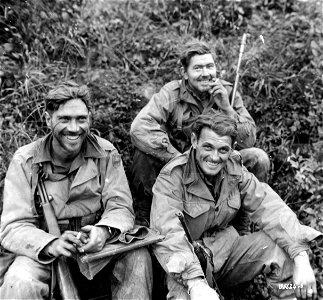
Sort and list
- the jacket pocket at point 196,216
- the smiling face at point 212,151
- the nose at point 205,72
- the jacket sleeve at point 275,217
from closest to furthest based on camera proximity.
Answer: the jacket sleeve at point 275,217
the smiling face at point 212,151
the jacket pocket at point 196,216
the nose at point 205,72

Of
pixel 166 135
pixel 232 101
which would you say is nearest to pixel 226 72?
pixel 232 101

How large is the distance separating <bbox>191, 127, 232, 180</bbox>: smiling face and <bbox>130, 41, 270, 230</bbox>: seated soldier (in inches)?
34.3

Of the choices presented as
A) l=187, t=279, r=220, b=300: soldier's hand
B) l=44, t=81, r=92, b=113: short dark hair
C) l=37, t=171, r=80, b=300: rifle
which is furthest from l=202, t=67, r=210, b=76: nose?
l=187, t=279, r=220, b=300: soldier's hand

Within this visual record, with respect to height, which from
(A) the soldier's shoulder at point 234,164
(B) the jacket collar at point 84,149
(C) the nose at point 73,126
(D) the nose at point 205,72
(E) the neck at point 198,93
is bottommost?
(A) the soldier's shoulder at point 234,164

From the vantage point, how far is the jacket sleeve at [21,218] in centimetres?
400

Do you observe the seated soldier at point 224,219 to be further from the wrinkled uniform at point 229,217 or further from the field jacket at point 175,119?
the field jacket at point 175,119

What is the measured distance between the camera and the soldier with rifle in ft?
13.0

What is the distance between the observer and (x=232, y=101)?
5.84 m

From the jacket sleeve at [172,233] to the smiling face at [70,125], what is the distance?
748 mm

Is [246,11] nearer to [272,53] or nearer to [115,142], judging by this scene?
[272,53]

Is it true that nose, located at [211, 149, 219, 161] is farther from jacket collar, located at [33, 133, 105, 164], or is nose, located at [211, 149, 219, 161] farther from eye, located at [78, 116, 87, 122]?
eye, located at [78, 116, 87, 122]

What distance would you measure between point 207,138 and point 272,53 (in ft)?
11.7

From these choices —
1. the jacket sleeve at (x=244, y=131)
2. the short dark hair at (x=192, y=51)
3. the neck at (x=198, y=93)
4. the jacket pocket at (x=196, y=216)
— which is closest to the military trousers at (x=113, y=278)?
the jacket pocket at (x=196, y=216)

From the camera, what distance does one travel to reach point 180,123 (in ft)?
18.4
